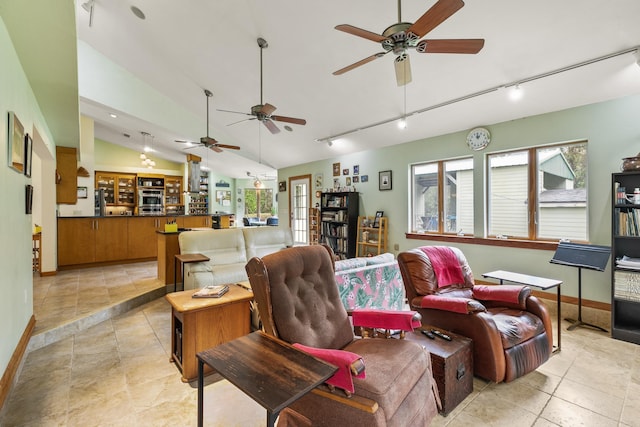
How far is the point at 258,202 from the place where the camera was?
1331 cm

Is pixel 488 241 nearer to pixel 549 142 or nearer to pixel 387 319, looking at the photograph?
pixel 549 142

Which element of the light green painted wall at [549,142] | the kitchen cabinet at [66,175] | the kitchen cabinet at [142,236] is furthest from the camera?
the kitchen cabinet at [142,236]

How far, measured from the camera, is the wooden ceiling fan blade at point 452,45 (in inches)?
82.1

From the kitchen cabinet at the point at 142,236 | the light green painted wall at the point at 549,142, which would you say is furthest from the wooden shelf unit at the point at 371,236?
the kitchen cabinet at the point at 142,236

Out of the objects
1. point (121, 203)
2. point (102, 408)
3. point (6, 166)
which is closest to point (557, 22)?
point (6, 166)

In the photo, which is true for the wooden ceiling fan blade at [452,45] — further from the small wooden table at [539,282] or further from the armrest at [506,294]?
the small wooden table at [539,282]

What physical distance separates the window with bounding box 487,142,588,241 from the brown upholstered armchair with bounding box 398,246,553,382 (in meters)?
1.90

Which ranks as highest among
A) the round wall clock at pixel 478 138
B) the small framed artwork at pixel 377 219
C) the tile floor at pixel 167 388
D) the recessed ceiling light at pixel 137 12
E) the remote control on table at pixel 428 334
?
the recessed ceiling light at pixel 137 12

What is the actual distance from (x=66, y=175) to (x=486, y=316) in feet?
22.4

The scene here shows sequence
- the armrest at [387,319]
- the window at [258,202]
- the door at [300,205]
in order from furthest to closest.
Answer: the window at [258,202] → the door at [300,205] → the armrest at [387,319]

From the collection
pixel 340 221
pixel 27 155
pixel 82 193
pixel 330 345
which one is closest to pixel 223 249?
pixel 27 155

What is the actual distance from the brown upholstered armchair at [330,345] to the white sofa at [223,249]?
2.37 m

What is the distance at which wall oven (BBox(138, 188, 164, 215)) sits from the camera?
10.7m

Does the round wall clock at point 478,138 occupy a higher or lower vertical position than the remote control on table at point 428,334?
higher
